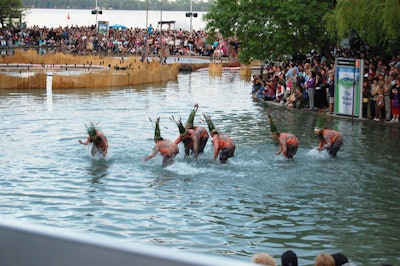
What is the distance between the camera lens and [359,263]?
1237cm

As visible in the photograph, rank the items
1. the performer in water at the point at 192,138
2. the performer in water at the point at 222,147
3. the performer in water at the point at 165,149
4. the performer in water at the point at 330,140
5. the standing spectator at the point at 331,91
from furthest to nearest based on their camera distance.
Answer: the standing spectator at the point at 331,91
the performer in water at the point at 330,140
the performer in water at the point at 192,138
the performer in water at the point at 222,147
the performer in water at the point at 165,149

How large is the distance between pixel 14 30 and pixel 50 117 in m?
36.0

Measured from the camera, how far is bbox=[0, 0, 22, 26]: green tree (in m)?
64.8

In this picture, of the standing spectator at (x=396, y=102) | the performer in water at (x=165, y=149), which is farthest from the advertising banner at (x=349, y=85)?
the performer in water at (x=165, y=149)

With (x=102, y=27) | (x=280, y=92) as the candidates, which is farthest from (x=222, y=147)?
(x=102, y=27)

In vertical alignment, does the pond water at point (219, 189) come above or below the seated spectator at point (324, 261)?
below

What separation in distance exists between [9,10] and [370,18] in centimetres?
4339

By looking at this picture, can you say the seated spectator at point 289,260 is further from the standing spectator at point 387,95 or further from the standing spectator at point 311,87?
the standing spectator at point 311,87

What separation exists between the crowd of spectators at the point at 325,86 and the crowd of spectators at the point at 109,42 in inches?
810

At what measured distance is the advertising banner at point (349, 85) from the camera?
1115 inches

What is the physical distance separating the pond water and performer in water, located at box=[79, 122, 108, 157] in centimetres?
32

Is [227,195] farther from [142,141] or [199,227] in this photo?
[142,141]

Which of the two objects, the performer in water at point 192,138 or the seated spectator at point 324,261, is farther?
the performer in water at point 192,138

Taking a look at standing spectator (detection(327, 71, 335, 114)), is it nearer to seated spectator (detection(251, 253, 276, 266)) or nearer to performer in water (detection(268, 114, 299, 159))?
performer in water (detection(268, 114, 299, 159))
